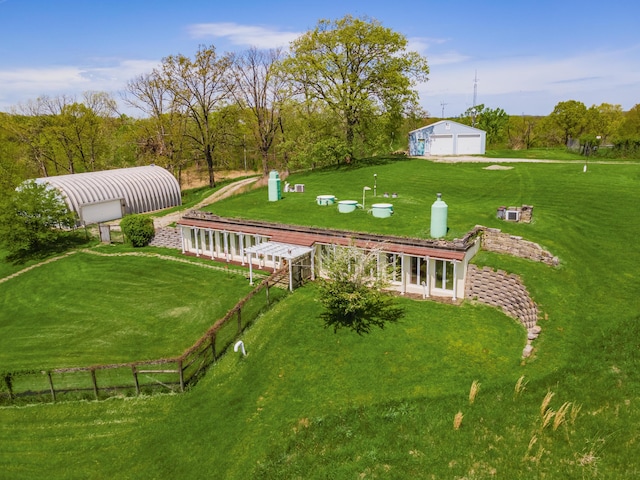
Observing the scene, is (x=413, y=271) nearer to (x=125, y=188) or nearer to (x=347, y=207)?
(x=347, y=207)

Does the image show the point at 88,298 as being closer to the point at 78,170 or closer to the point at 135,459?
the point at 135,459

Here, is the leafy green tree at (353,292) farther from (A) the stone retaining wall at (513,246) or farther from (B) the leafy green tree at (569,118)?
(B) the leafy green tree at (569,118)

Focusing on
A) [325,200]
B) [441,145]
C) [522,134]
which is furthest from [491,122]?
[325,200]

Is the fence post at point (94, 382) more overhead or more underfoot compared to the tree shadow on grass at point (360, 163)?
more underfoot

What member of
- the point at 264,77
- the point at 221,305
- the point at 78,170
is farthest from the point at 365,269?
the point at 78,170

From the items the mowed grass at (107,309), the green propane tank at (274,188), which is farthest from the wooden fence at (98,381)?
the green propane tank at (274,188)

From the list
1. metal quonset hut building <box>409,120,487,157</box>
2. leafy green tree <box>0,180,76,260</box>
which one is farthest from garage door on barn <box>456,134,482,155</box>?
leafy green tree <box>0,180,76,260</box>
